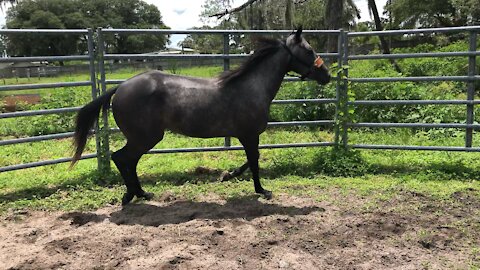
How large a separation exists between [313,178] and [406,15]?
3666 centimetres

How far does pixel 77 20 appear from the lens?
60.4 meters

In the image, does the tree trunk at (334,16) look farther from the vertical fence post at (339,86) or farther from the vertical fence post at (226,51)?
the vertical fence post at (226,51)

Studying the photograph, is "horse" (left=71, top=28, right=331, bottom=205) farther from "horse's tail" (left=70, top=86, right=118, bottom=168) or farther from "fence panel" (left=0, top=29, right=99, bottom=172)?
"fence panel" (left=0, top=29, right=99, bottom=172)

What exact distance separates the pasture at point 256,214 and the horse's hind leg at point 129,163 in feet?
0.58

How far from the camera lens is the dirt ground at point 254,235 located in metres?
3.48

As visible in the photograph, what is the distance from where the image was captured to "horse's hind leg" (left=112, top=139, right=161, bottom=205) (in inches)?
193

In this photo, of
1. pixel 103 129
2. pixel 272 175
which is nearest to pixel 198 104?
pixel 103 129

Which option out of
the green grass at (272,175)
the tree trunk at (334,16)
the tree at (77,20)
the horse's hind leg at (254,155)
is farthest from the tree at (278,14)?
the tree at (77,20)

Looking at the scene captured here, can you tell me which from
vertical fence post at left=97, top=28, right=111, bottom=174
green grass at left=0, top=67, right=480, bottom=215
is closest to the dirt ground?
green grass at left=0, top=67, right=480, bottom=215

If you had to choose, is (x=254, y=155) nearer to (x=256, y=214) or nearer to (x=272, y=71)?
(x=256, y=214)

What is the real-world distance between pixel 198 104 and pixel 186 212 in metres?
1.21

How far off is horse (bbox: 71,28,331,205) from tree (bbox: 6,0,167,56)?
38.5 metres

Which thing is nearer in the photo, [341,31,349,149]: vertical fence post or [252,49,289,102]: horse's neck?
[252,49,289,102]: horse's neck

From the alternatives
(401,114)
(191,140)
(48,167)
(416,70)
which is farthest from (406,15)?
(48,167)
